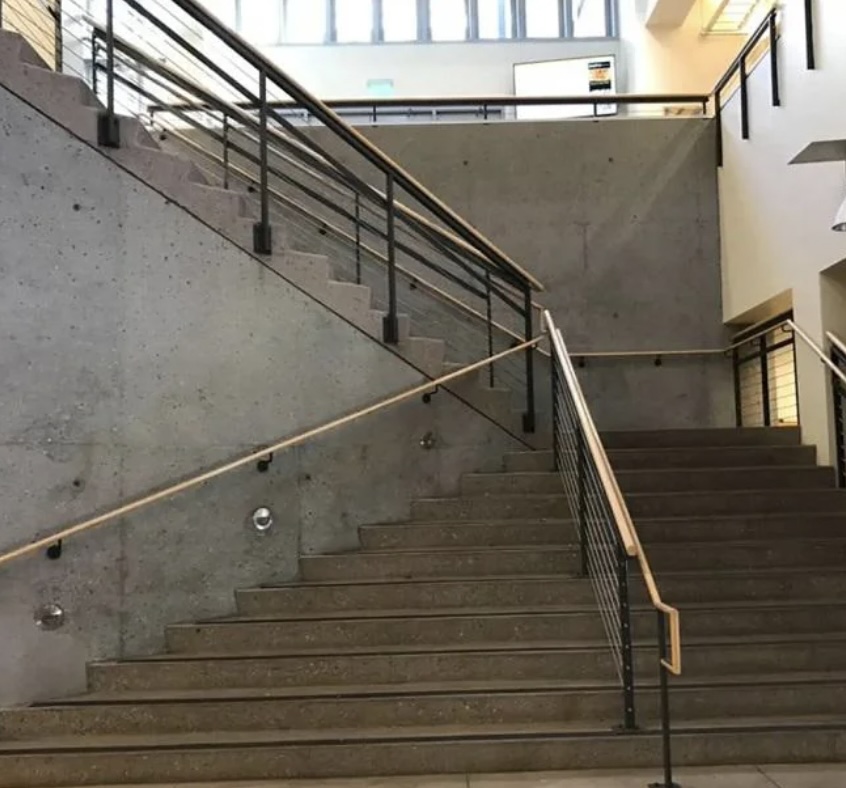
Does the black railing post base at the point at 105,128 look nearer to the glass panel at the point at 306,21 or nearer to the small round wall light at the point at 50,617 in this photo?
the small round wall light at the point at 50,617

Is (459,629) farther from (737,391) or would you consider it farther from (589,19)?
(589,19)

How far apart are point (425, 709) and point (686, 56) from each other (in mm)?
8902

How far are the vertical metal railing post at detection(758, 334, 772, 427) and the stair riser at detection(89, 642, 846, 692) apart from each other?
2.99m

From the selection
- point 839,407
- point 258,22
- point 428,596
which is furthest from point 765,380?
point 258,22

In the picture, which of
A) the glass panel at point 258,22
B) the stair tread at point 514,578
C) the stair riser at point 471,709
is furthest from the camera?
the glass panel at point 258,22

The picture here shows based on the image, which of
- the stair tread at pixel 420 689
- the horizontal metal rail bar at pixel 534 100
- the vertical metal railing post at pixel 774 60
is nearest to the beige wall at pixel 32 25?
the horizontal metal rail bar at pixel 534 100

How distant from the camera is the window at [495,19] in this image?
1337 centimetres

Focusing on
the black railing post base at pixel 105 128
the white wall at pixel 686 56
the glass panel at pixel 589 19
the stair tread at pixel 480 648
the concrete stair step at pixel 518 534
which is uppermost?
the glass panel at pixel 589 19

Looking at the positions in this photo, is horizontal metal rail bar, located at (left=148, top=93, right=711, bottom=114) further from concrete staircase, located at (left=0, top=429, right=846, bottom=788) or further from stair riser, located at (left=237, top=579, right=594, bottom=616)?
stair riser, located at (left=237, top=579, right=594, bottom=616)

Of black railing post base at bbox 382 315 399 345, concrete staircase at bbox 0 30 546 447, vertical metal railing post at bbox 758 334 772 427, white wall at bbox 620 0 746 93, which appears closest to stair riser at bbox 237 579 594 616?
concrete staircase at bbox 0 30 546 447

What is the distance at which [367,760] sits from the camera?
11.6 feet

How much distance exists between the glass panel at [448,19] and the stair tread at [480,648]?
443 inches

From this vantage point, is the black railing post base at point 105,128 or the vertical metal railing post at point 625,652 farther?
the black railing post base at point 105,128

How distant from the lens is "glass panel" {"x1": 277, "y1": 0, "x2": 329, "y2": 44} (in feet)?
43.1
